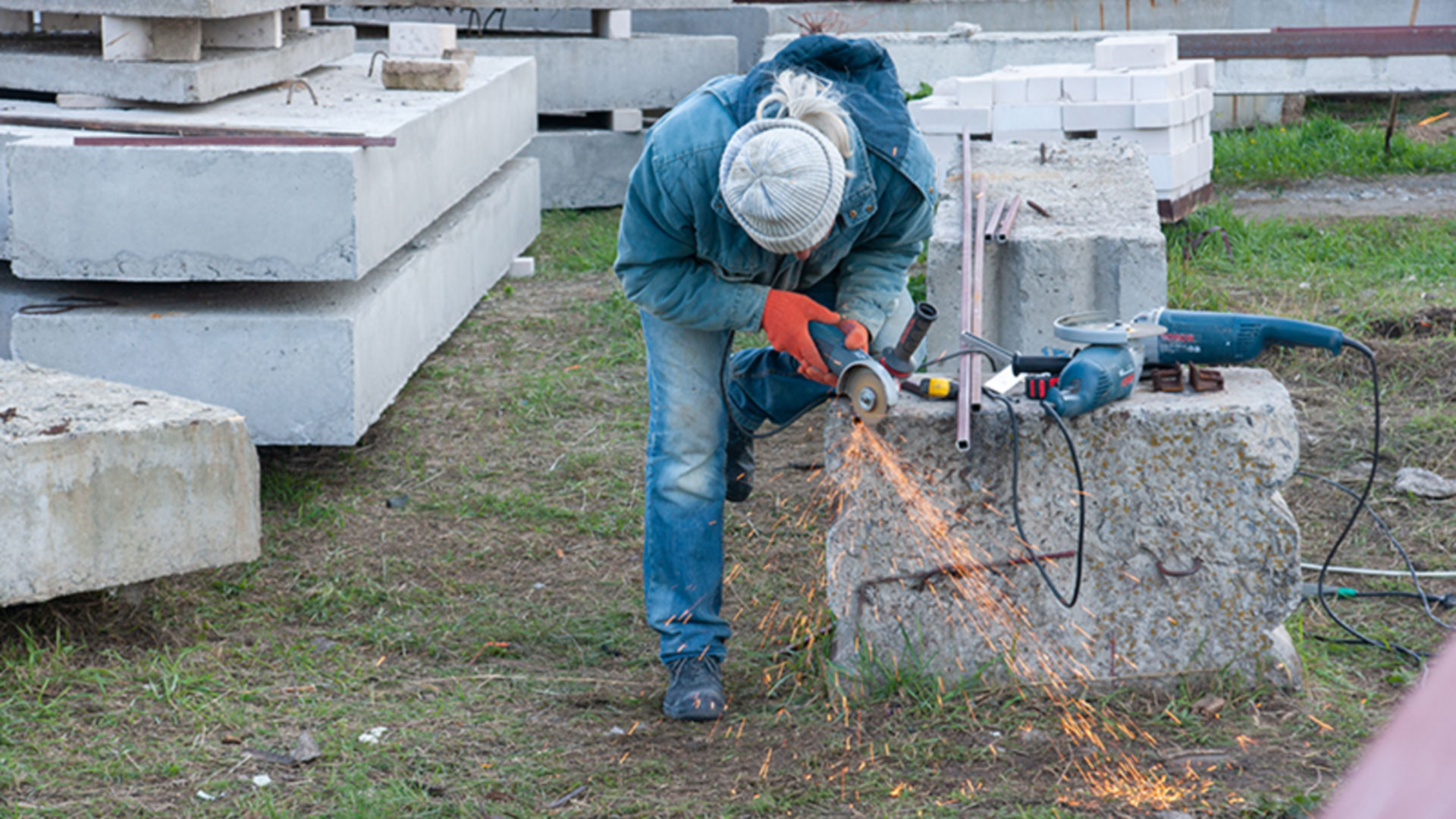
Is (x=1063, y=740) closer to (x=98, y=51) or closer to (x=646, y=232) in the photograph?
(x=646, y=232)

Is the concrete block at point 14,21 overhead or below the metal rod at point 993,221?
overhead

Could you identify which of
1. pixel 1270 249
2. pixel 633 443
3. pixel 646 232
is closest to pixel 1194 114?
pixel 1270 249

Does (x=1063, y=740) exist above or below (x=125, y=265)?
below

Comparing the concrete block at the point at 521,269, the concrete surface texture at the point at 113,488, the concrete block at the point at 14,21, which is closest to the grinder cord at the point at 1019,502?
the concrete surface texture at the point at 113,488

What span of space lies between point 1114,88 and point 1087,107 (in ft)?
0.59

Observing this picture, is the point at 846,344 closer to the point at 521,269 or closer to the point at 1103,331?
the point at 1103,331

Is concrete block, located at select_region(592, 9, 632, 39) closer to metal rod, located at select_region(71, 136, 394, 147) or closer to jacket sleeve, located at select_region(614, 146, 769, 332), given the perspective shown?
metal rod, located at select_region(71, 136, 394, 147)

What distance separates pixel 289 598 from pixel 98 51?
2.71 meters

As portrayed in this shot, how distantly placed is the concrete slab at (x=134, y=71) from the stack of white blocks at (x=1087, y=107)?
9.93 ft

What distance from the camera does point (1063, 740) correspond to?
121 inches

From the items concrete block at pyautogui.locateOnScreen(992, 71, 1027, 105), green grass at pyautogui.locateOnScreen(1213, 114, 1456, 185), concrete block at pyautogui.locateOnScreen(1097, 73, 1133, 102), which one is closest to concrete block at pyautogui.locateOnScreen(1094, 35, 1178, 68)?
concrete block at pyautogui.locateOnScreen(1097, 73, 1133, 102)

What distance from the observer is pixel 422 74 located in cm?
616

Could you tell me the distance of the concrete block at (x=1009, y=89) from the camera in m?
6.76

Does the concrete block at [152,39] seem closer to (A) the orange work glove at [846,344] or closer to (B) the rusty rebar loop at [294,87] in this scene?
(B) the rusty rebar loop at [294,87]
